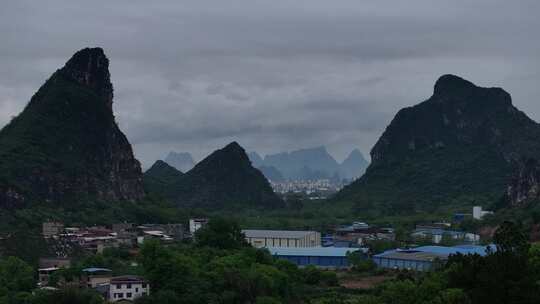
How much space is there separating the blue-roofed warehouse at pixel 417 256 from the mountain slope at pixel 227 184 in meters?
43.2

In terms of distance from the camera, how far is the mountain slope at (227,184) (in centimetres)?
9450

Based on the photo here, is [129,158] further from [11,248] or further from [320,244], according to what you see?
[11,248]

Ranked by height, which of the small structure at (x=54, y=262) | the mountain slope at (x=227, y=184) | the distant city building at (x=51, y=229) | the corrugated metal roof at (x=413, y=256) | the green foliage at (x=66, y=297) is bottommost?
the green foliage at (x=66, y=297)

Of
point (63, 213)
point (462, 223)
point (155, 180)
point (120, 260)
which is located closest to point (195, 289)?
point (120, 260)

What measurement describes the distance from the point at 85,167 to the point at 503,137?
49.5m

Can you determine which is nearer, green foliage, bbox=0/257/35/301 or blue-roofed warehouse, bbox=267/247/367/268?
green foliage, bbox=0/257/35/301

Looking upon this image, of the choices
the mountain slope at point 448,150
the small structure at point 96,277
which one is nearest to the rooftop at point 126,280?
the small structure at point 96,277

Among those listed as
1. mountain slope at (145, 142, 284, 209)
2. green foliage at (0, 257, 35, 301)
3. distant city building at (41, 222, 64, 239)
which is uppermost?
mountain slope at (145, 142, 284, 209)

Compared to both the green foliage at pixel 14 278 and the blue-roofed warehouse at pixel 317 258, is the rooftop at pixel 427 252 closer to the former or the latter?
the blue-roofed warehouse at pixel 317 258

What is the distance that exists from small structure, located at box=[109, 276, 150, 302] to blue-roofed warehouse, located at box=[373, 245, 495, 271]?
649 inches

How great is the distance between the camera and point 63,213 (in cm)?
6188

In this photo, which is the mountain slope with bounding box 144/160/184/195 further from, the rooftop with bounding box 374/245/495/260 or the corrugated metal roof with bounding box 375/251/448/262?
the corrugated metal roof with bounding box 375/251/448/262

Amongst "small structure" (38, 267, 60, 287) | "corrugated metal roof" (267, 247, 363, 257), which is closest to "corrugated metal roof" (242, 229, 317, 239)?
"corrugated metal roof" (267, 247, 363, 257)

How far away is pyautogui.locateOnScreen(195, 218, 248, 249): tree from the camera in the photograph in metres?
47.3
